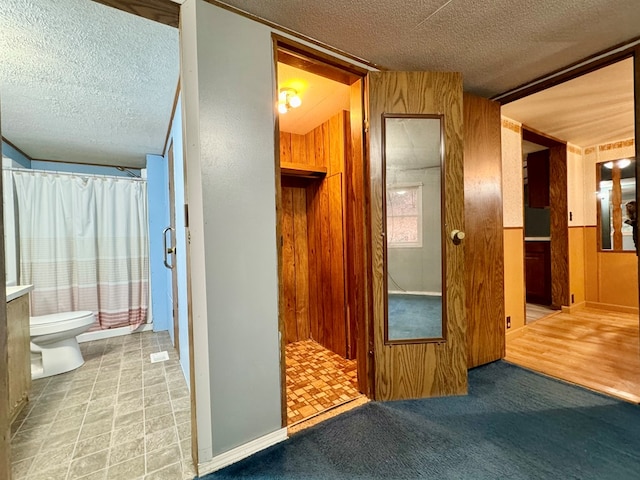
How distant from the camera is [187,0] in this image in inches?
50.5

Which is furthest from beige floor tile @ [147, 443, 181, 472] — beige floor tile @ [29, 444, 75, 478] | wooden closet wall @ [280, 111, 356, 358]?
wooden closet wall @ [280, 111, 356, 358]

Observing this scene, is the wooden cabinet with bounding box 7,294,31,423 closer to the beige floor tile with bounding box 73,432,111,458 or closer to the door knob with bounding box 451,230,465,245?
the beige floor tile with bounding box 73,432,111,458

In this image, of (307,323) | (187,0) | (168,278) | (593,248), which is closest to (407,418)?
(307,323)

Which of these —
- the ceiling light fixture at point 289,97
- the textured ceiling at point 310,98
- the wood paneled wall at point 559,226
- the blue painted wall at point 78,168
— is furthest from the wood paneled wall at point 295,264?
the wood paneled wall at point 559,226

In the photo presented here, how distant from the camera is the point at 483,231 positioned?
7.41ft

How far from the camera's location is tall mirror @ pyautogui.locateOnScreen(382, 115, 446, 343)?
1835mm

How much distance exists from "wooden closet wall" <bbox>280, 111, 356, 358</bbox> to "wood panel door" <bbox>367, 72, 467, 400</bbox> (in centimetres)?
69

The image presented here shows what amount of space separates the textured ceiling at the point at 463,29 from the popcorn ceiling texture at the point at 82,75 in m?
0.67

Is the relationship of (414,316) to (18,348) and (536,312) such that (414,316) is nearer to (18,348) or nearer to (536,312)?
(18,348)

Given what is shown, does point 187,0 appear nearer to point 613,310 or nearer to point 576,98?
point 576,98

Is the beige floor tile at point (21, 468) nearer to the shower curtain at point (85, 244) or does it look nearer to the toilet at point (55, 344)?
the toilet at point (55, 344)

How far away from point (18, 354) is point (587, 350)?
4.45 metres

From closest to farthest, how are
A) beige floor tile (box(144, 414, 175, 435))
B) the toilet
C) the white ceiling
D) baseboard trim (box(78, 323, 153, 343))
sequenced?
the white ceiling
beige floor tile (box(144, 414, 175, 435))
the toilet
baseboard trim (box(78, 323, 153, 343))

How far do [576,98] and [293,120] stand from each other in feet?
8.30
